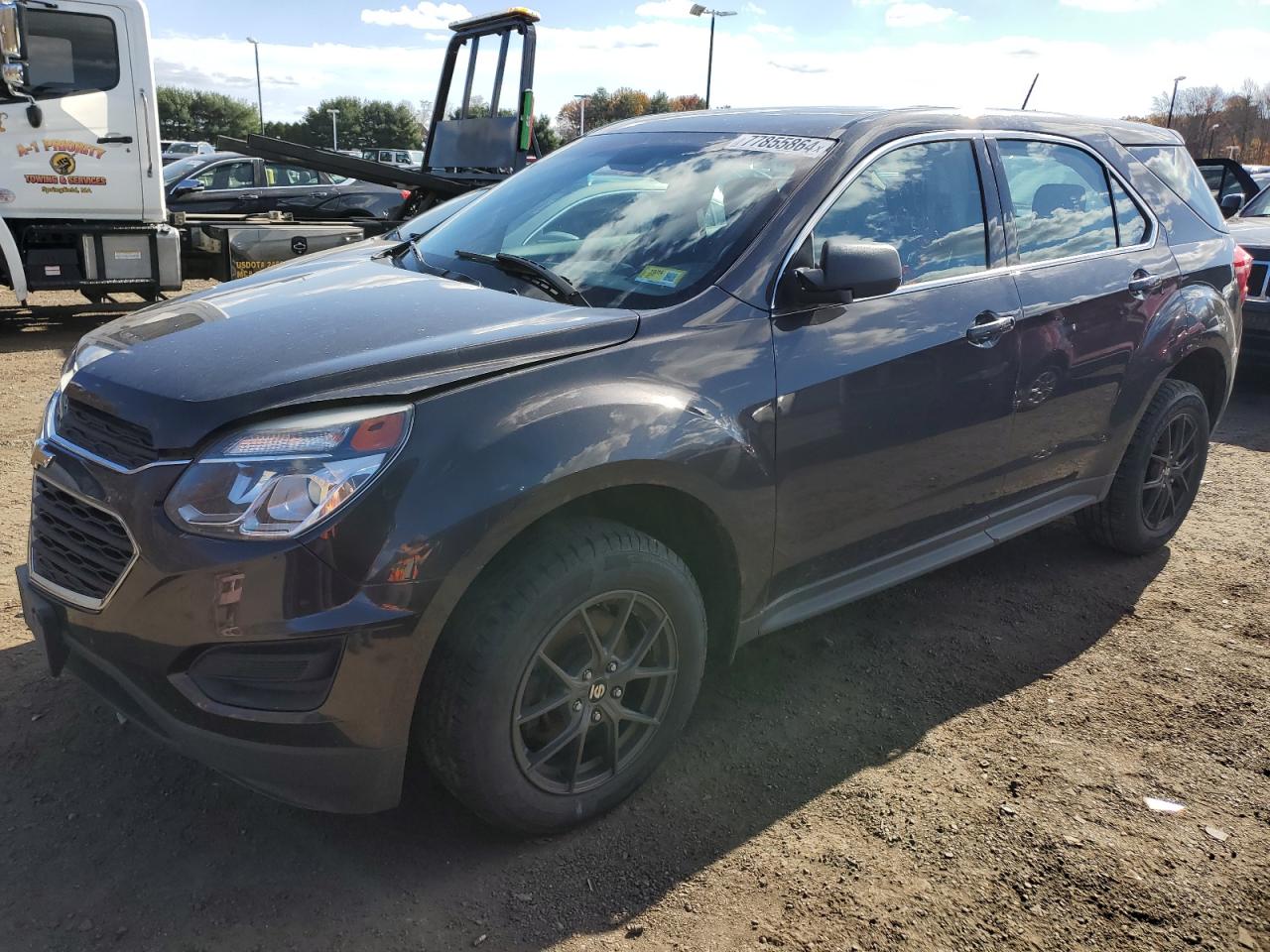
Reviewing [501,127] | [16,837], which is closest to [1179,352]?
[16,837]

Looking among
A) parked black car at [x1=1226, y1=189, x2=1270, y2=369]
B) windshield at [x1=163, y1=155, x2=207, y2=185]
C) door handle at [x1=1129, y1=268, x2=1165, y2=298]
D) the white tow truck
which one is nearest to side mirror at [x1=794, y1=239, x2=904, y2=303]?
door handle at [x1=1129, y1=268, x2=1165, y2=298]

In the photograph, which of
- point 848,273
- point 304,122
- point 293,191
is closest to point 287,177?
point 293,191

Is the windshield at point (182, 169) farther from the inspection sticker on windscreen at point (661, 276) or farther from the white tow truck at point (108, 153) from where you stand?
the inspection sticker on windscreen at point (661, 276)

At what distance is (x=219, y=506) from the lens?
2.11 metres

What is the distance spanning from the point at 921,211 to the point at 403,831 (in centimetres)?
246

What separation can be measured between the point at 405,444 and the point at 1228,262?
3960mm

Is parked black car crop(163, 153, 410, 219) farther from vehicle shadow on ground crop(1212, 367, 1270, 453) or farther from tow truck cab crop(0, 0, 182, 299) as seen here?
vehicle shadow on ground crop(1212, 367, 1270, 453)

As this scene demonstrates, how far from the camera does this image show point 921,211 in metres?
3.31

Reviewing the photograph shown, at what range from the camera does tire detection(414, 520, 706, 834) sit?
A: 2285mm

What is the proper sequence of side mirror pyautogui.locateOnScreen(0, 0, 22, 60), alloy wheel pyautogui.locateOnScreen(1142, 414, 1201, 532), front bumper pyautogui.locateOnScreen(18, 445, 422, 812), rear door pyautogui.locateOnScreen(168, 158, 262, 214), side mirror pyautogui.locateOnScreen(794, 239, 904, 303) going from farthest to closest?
1. rear door pyautogui.locateOnScreen(168, 158, 262, 214)
2. side mirror pyautogui.locateOnScreen(0, 0, 22, 60)
3. alloy wheel pyautogui.locateOnScreen(1142, 414, 1201, 532)
4. side mirror pyautogui.locateOnScreen(794, 239, 904, 303)
5. front bumper pyautogui.locateOnScreen(18, 445, 422, 812)

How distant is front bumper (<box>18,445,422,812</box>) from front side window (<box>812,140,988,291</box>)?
170cm

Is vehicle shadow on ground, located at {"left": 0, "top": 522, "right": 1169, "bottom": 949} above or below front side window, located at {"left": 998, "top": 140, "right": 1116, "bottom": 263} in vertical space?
below

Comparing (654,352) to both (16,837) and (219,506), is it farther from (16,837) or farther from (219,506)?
(16,837)

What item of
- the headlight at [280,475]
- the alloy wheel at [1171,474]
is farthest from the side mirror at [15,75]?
the alloy wheel at [1171,474]
